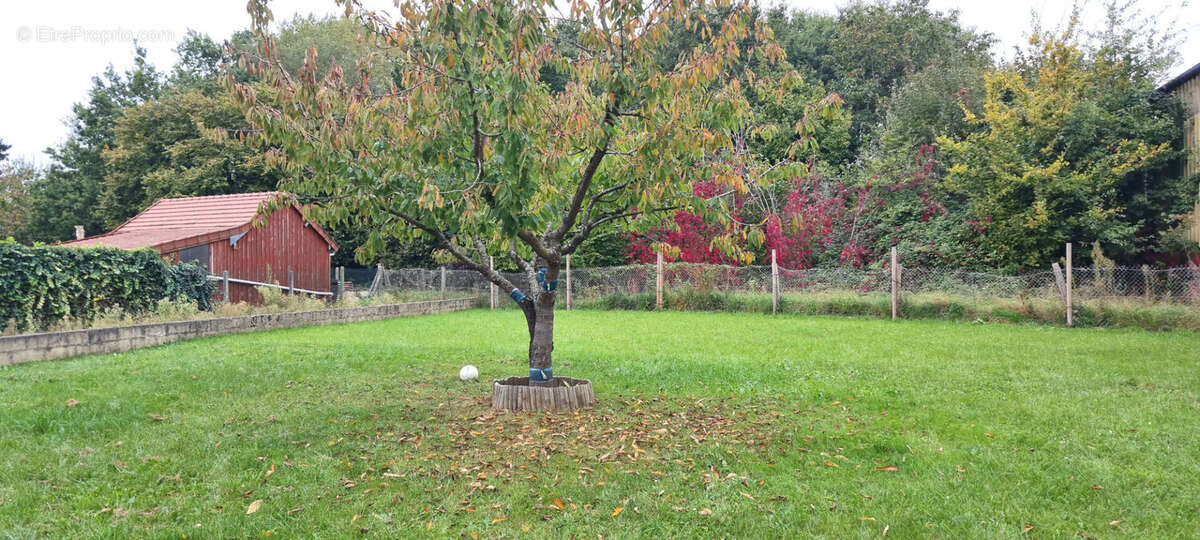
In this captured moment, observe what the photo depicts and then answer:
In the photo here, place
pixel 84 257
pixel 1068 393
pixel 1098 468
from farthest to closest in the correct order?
pixel 84 257
pixel 1068 393
pixel 1098 468

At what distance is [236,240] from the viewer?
16.0 m

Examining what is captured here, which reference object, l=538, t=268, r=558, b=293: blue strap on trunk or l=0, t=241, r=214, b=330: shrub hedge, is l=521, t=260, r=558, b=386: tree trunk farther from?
l=0, t=241, r=214, b=330: shrub hedge

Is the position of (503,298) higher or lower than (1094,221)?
lower

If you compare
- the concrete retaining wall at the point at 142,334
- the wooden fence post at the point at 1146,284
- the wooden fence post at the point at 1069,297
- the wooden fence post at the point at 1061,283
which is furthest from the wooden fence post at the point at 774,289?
the concrete retaining wall at the point at 142,334

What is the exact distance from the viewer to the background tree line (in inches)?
583

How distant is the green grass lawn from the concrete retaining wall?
49 cm

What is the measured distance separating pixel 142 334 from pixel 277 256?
8347mm

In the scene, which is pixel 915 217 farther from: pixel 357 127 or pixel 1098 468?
pixel 357 127

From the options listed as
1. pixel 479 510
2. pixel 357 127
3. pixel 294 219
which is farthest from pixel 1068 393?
pixel 294 219

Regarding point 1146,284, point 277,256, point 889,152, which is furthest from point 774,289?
point 277,256

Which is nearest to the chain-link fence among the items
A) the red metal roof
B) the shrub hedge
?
the red metal roof

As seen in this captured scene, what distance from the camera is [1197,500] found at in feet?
11.2

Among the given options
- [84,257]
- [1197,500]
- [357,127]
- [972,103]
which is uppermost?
[972,103]

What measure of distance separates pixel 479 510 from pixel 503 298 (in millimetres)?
15654
